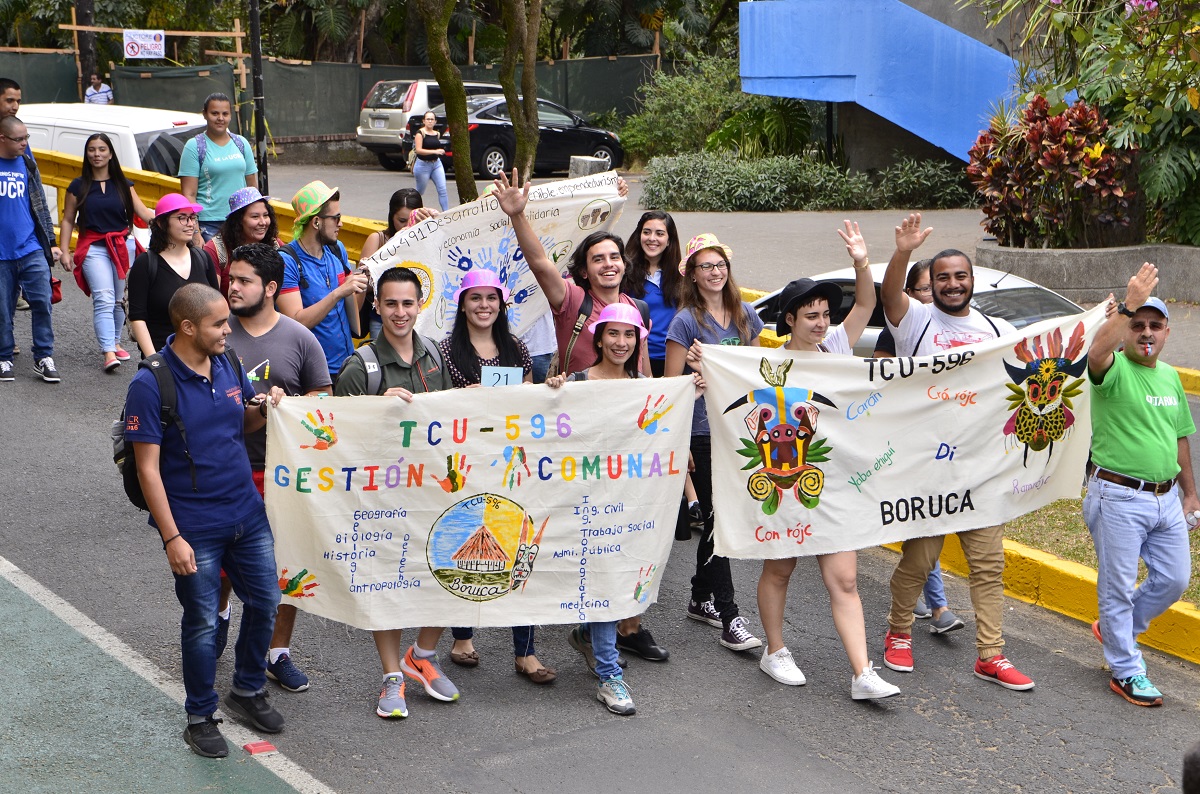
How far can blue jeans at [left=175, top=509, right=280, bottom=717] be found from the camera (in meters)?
4.94

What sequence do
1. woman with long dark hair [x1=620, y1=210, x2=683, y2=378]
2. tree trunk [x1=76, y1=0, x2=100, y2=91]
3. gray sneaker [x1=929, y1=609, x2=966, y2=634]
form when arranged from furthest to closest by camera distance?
1. tree trunk [x1=76, y1=0, x2=100, y2=91]
2. woman with long dark hair [x1=620, y1=210, x2=683, y2=378]
3. gray sneaker [x1=929, y1=609, x2=966, y2=634]

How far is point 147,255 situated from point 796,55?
48.1 ft

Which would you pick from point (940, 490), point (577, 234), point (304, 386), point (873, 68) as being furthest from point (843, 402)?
point (873, 68)

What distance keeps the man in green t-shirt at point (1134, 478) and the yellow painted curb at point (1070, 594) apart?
50 centimetres

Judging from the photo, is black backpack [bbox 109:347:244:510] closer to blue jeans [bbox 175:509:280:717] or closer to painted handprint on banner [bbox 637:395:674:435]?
blue jeans [bbox 175:509:280:717]

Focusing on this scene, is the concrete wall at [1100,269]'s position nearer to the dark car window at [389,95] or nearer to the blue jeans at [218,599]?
the blue jeans at [218,599]

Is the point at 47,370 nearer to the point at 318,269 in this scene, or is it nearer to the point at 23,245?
the point at 23,245

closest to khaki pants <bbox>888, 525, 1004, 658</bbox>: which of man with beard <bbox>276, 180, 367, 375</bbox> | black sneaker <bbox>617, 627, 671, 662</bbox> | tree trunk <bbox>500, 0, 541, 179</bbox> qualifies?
black sneaker <bbox>617, 627, 671, 662</bbox>

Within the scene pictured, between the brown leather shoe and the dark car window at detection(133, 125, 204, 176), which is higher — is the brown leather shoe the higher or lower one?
the lower one

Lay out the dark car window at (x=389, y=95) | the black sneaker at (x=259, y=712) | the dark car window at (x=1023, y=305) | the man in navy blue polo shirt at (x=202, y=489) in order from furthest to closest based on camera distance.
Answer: the dark car window at (x=389, y=95), the dark car window at (x=1023, y=305), the black sneaker at (x=259, y=712), the man in navy blue polo shirt at (x=202, y=489)

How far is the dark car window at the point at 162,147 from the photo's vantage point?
16234mm

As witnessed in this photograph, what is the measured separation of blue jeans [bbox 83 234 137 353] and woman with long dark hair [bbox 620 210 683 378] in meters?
4.60

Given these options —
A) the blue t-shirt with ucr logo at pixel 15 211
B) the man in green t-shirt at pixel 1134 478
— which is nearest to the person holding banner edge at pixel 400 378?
the man in green t-shirt at pixel 1134 478

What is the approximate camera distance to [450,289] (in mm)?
8305
